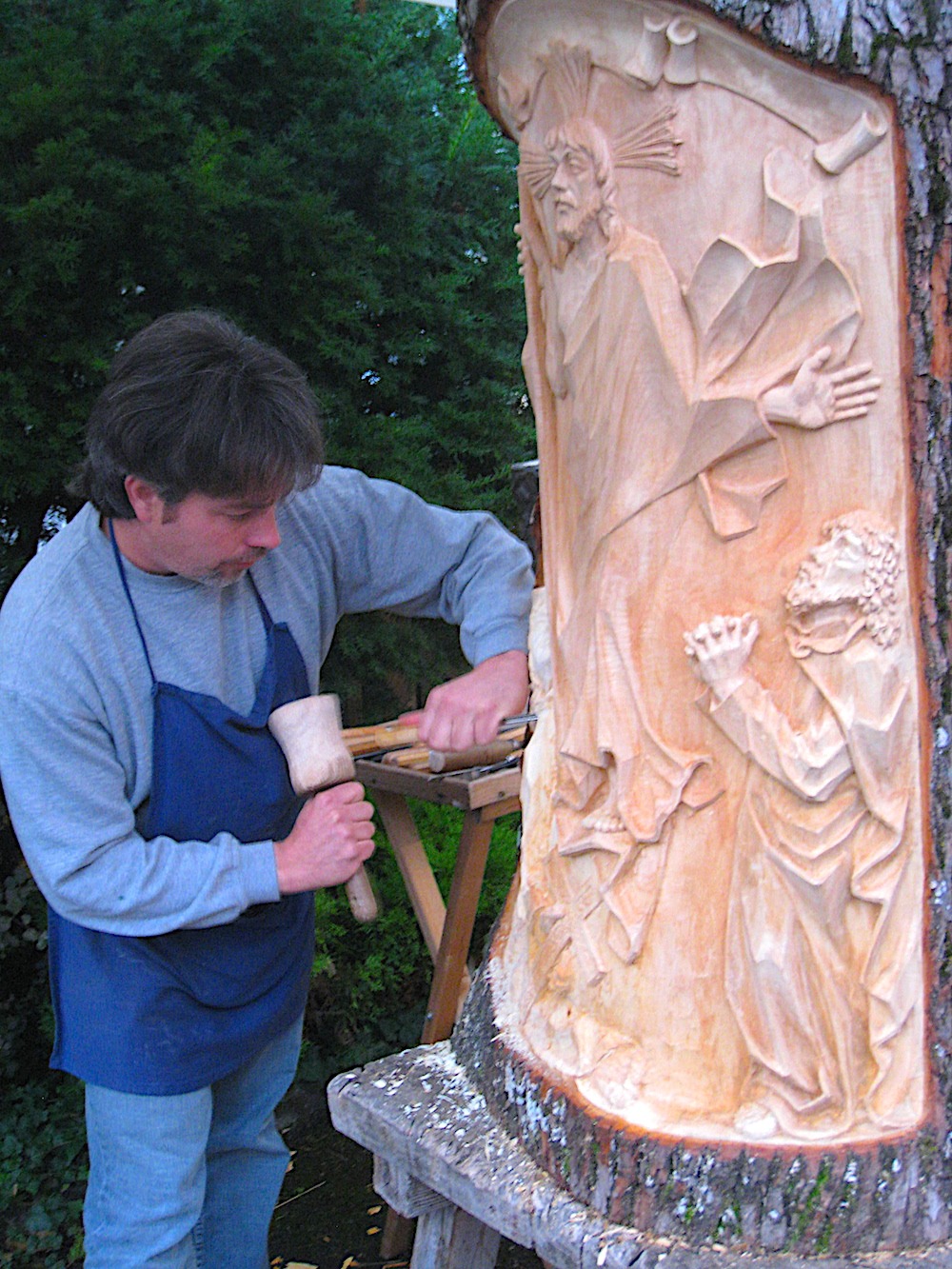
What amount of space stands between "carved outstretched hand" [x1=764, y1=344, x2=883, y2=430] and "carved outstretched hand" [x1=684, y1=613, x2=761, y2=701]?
0.26 metres

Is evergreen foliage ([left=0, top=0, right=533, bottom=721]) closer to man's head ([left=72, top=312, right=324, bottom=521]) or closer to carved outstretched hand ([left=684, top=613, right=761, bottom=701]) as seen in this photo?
man's head ([left=72, top=312, right=324, bottom=521])

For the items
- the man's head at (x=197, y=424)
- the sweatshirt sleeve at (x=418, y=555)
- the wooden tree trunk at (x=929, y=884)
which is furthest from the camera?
the sweatshirt sleeve at (x=418, y=555)

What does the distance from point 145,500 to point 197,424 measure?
0.14 metres

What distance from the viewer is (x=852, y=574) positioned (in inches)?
53.2

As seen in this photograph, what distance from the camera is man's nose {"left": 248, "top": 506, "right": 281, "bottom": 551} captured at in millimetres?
1604

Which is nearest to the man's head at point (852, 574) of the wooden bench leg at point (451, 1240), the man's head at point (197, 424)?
the man's head at point (197, 424)

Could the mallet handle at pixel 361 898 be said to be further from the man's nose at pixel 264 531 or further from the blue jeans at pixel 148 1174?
the man's nose at pixel 264 531

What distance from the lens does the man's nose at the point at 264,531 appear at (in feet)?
5.26

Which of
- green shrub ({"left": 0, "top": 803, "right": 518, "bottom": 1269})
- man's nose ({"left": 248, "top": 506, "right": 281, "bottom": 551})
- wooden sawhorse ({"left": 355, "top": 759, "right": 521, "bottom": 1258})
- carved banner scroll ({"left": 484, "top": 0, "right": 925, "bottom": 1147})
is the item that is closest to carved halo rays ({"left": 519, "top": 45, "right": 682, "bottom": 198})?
carved banner scroll ({"left": 484, "top": 0, "right": 925, "bottom": 1147})

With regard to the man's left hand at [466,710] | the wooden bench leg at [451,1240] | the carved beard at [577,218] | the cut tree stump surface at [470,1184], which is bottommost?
the wooden bench leg at [451,1240]

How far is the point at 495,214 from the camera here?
11.3ft

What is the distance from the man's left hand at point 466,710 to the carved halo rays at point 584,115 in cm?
75

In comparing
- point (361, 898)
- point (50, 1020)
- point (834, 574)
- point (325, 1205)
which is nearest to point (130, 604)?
point (361, 898)

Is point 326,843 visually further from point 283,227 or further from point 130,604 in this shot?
point 283,227
